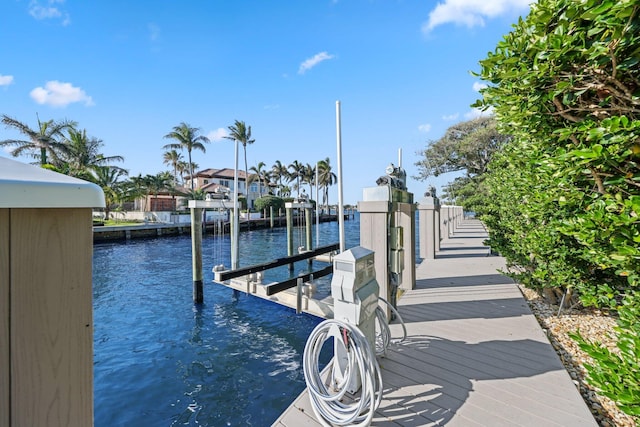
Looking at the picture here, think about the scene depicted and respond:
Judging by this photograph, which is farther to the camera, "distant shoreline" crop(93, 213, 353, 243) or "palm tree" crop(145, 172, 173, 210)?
"palm tree" crop(145, 172, 173, 210)

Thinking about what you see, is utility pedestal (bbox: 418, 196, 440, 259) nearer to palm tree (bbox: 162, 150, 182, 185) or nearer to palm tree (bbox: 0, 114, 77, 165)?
palm tree (bbox: 0, 114, 77, 165)

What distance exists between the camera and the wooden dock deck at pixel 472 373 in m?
2.32

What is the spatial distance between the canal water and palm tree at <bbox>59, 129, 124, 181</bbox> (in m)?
18.2

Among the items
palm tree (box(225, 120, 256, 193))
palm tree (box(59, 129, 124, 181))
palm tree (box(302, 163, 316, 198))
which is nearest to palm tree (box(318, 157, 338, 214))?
palm tree (box(302, 163, 316, 198))

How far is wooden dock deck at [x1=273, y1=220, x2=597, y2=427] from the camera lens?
2316 mm

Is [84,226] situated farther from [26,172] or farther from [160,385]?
[160,385]

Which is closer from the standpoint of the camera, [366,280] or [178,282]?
[366,280]

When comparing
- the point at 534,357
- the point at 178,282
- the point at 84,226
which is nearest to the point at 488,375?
the point at 534,357

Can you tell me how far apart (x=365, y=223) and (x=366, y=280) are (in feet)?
4.72

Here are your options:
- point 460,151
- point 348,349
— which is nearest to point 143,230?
point 460,151

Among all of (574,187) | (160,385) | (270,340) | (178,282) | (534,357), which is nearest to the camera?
(574,187)

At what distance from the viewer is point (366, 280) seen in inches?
107

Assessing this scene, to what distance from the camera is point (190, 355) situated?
5.71m

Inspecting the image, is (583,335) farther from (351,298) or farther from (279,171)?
(279,171)
